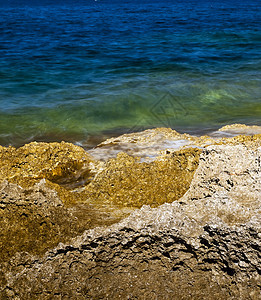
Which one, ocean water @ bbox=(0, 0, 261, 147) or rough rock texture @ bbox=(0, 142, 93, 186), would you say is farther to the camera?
ocean water @ bbox=(0, 0, 261, 147)

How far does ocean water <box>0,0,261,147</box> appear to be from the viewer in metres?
6.84

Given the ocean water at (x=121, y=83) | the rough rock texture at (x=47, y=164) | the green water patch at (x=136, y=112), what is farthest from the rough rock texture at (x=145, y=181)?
the green water patch at (x=136, y=112)

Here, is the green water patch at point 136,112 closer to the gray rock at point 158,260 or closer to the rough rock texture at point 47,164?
the rough rock texture at point 47,164

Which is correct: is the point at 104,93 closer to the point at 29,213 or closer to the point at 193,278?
the point at 29,213

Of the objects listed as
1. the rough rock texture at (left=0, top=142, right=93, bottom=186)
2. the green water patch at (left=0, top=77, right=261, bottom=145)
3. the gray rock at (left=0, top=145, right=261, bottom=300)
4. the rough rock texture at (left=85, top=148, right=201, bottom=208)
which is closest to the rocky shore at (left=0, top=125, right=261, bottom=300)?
the gray rock at (left=0, top=145, right=261, bottom=300)

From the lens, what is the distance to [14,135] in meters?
6.29

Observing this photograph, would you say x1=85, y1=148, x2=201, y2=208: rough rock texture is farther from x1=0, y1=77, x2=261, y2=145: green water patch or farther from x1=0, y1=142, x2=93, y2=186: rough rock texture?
x1=0, y1=77, x2=261, y2=145: green water patch

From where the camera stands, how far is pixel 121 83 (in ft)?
31.0

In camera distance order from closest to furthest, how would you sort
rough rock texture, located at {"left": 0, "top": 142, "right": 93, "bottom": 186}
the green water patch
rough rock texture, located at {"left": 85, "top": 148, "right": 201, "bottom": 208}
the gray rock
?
the gray rock → rough rock texture, located at {"left": 85, "top": 148, "right": 201, "bottom": 208} → rough rock texture, located at {"left": 0, "top": 142, "right": 93, "bottom": 186} → the green water patch

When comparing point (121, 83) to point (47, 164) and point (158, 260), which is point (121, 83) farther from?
point (158, 260)

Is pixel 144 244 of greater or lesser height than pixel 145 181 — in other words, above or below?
above

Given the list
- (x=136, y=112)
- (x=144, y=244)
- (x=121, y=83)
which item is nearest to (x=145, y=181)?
(x=144, y=244)

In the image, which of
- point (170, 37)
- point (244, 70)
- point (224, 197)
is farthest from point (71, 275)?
point (170, 37)

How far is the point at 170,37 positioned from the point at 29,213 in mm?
16369
